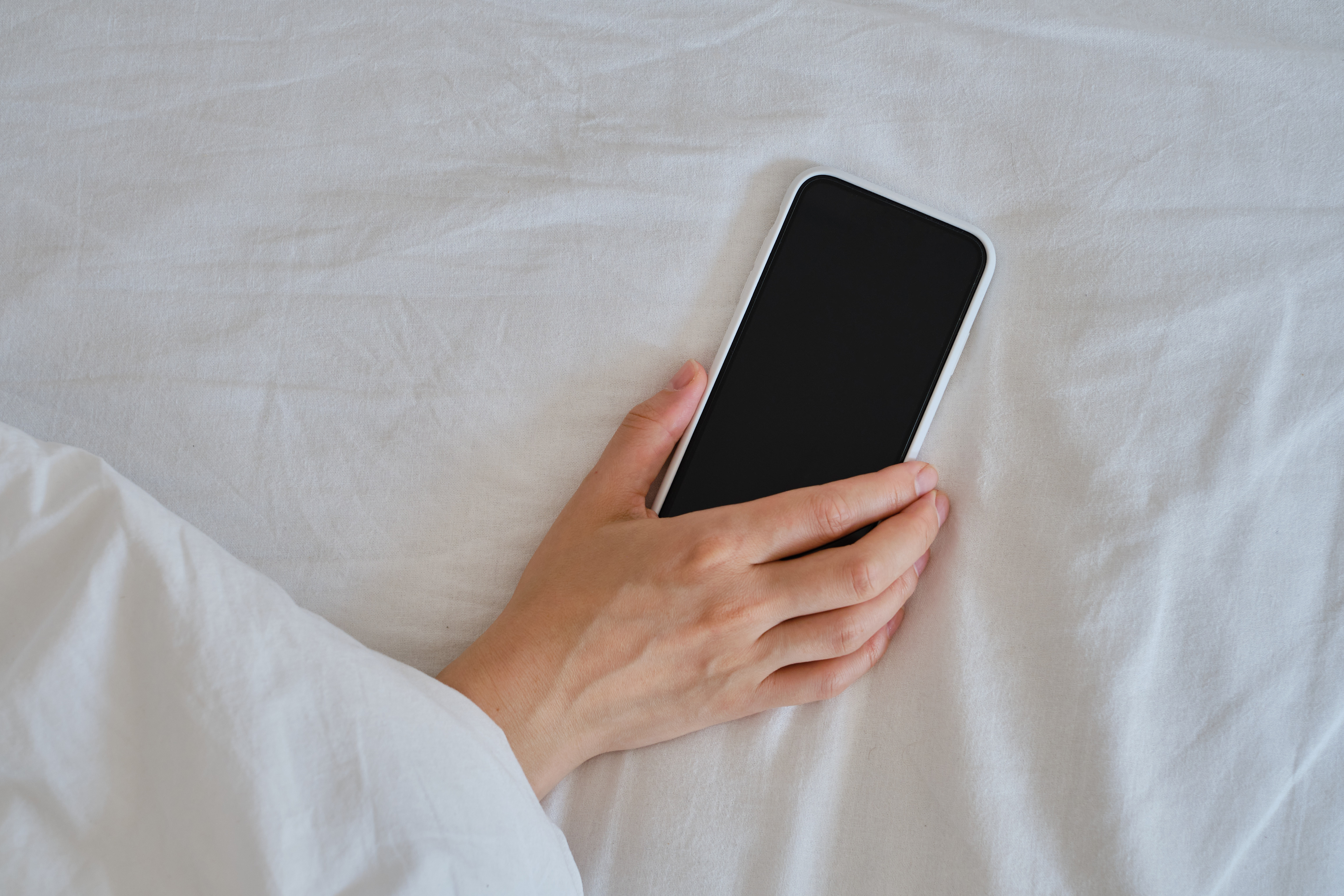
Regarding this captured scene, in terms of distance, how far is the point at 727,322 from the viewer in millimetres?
658

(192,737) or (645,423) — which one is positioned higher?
(645,423)

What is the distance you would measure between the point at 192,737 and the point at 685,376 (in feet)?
1.26

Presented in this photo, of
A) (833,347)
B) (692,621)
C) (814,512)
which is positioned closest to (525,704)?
(692,621)

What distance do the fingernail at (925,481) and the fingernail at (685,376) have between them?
0.18 m

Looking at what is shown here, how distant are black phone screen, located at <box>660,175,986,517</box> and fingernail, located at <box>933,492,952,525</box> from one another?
4 centimetres

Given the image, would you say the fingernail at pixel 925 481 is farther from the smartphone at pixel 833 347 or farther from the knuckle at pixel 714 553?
the knuckle at pixel 714 553

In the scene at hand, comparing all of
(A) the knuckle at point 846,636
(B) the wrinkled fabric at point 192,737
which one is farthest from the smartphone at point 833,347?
(B) the wrinkled fabric at point 192,737

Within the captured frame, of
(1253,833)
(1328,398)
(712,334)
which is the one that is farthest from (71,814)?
(1328,398)

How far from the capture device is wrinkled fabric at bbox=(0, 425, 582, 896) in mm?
453

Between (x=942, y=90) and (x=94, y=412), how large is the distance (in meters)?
0.70

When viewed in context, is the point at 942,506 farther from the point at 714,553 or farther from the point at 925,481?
the point at 714,553

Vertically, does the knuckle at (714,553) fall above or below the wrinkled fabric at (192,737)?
above

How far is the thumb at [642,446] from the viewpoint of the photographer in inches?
24.2

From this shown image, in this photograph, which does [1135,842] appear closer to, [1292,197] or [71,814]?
[1292,197]
